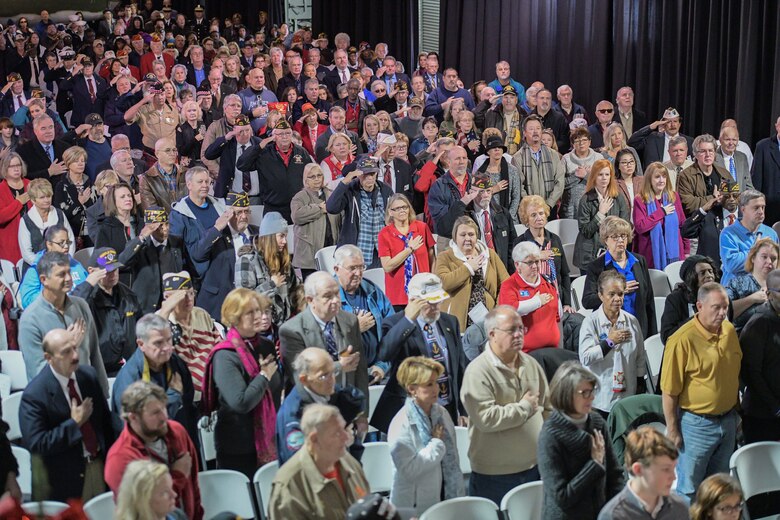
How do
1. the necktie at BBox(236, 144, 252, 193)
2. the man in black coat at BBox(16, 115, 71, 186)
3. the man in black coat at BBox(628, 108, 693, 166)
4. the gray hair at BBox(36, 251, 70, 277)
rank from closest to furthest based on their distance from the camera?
the gray hair at BBox(36, 251, 70, 277) < the necktie at BBox(236, 144, 252, 193) < the man in black coat at BBox(16, 115, 71, 186) < the man in black coat at BBox(628, 108, 693, 166)

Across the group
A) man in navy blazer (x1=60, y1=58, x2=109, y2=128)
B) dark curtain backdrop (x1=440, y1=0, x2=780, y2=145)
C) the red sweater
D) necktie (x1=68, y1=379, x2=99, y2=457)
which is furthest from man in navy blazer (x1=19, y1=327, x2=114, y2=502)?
dark curtain backdrop (x1=440, y1=0, x2=780, y2=145)

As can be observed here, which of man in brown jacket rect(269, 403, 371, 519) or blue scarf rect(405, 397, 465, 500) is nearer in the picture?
man in brown jacket rect(269, 403, 371, 519)

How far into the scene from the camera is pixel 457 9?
15.3 meters

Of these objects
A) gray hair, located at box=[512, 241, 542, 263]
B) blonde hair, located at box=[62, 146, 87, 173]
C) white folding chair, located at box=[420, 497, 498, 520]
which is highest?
blonde hair, located at box=[62, 146, 87, 173]

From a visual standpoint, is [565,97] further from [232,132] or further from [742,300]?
[742,300]

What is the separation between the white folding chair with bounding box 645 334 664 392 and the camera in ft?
19.3

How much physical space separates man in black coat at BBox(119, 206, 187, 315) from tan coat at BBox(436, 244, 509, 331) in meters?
1.61

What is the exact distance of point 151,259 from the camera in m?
6.37

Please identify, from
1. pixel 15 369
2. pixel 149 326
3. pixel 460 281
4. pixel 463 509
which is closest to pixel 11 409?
pixel 15 369

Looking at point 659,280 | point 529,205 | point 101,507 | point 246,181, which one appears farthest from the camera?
point 246,181

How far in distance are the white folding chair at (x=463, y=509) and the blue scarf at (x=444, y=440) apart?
141 millimetres

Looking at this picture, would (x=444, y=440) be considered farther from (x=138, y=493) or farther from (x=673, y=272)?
(x=673, y=272)

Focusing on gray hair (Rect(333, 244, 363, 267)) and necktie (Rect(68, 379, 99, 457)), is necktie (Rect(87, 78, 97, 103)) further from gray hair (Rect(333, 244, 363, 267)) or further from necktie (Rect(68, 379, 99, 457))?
necktie (Rect(68, 379, 99, 457))

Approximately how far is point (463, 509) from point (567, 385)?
2.25 ft
